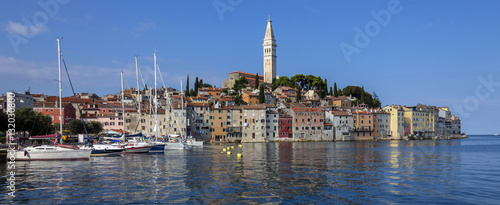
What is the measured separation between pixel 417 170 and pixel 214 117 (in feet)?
220

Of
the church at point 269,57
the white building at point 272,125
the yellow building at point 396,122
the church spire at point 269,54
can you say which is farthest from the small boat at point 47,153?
the church spire at point 269,54

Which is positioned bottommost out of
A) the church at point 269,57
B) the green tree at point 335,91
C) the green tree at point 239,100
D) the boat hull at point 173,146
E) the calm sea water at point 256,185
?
the boat hull at point 173,146

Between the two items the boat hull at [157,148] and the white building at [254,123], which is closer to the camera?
the boat hull at [157,148]

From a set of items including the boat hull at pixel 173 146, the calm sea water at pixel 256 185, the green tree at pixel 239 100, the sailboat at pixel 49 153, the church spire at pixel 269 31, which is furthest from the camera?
the church spire at pixel 269 31

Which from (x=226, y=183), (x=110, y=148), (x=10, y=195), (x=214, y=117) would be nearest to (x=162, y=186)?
(x=226, y=183)

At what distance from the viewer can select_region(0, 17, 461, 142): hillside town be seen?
281ft

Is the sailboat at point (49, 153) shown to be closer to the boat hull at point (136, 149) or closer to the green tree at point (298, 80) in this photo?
the boat hull at point (136, 149)

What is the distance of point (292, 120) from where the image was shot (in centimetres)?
9744

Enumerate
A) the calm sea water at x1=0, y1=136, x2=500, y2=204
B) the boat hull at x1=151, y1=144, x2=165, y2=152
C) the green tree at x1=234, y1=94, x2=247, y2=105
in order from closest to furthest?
the calm sea water at x1=0, y1=136, x2=500, y2=204 < the boat hull at x1=151, y1=144, x2=165, y2=152 < the green tree at x1=234, y1=94, x2=247, y2=105

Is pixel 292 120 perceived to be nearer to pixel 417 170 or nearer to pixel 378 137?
pixel 378 137

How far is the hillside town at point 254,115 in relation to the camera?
85.8 metres

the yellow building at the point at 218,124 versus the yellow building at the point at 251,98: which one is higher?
the yellow building at the point at 251,98

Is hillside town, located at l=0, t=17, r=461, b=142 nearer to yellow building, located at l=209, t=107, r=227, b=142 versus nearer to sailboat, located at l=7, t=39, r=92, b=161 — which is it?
yellow building, located at l=209, t=107, r=227, b=142

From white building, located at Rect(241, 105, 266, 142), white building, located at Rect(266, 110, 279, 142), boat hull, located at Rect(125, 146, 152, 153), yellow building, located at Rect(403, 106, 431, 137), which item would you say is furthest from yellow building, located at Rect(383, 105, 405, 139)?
boat hull, located at Rect(125, 146, 152, 153)
